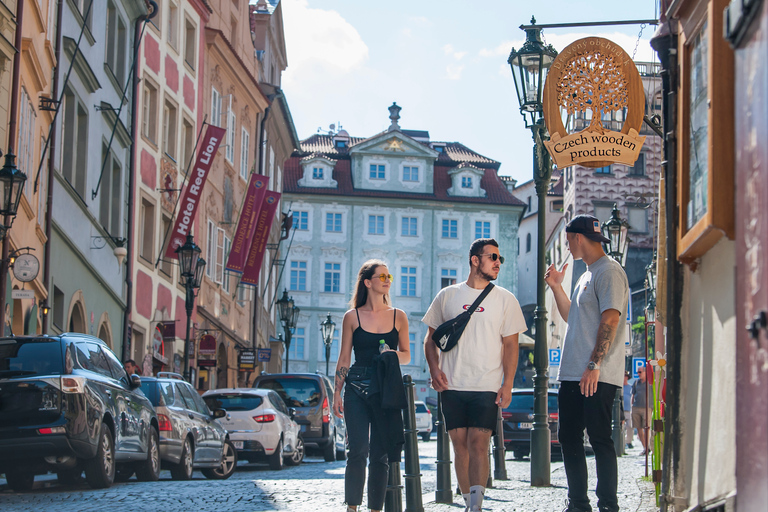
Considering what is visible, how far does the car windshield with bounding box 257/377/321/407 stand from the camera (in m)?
24.8

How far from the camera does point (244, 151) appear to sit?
40844 millimetres

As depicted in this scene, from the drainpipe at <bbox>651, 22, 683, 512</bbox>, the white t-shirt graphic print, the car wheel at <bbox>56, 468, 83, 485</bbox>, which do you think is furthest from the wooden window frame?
the car wheel at <bbox>56, 468, 83, 485</bbox>

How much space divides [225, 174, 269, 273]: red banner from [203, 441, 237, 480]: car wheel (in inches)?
661

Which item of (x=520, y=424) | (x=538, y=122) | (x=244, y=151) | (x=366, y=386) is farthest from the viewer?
(x=244, y=151)

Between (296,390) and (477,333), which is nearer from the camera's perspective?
(477,333)

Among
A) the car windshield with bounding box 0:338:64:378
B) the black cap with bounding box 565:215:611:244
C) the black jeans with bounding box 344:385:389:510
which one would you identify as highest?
the black cap with bounding box 565:215:611:244

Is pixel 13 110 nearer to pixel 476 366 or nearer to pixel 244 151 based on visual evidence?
pixel 476 366

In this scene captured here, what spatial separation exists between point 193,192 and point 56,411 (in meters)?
18.0

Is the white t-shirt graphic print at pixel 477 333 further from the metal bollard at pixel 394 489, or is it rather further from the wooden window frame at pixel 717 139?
the wooden window frame at pixel 717 139

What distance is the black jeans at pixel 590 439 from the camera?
24.2ft

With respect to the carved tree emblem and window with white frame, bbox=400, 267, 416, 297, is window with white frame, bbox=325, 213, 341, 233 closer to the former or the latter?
window with white frame, bbox=400, 267, 416, 297

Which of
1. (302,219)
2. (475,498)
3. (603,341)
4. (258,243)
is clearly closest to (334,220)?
(302,219)

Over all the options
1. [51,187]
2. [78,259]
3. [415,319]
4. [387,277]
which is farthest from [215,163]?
[415,319]

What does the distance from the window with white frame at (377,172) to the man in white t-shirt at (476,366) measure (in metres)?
64.1
